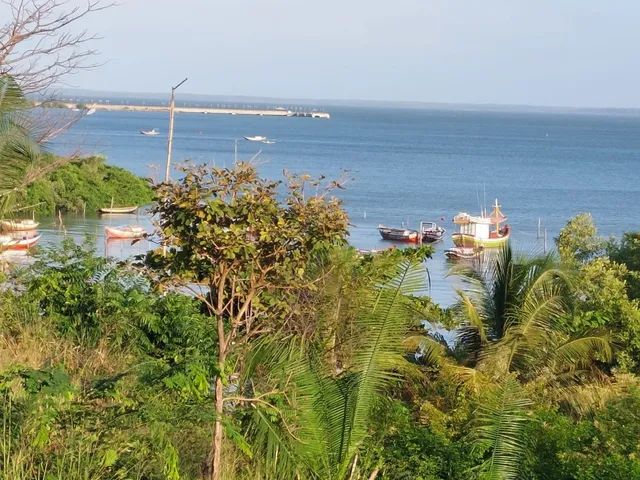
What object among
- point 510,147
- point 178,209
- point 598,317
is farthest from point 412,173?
point 178,209

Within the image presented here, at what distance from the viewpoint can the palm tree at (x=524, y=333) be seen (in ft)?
37.8

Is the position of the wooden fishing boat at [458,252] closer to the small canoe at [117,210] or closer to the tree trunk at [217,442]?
the small canoe at [117,210]

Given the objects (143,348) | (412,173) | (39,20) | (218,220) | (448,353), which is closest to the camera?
(218,220)

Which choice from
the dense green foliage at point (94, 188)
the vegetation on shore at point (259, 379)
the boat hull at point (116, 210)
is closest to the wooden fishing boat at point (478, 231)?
the dense green foliage at point (94, 188)

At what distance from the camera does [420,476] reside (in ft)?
24.6

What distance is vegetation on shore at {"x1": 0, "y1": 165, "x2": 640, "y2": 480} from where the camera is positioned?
20.6 ft

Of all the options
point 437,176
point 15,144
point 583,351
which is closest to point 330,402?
point 15,144

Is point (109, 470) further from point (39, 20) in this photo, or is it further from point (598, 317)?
point (598, 317)

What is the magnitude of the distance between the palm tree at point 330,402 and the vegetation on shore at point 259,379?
13mm

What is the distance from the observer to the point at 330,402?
7020mm

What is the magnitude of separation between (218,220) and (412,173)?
85117 mm

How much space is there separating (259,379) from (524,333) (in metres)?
4.79

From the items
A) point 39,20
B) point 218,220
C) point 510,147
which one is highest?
point 39,20

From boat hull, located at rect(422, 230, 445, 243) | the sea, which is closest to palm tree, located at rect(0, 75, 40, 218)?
the sea
